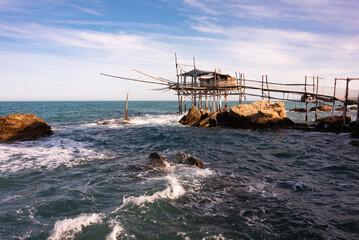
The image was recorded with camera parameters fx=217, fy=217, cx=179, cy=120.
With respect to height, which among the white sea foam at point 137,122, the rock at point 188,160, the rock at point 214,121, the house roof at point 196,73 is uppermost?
the house roof at point 196,73

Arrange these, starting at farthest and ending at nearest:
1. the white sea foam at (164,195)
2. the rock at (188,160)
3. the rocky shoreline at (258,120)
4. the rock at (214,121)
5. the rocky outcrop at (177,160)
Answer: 1. the rock at (214,121)
2. the rocky shoreline at (258,120)
3. the rock at (188,160)
4. the rocky outcrop at (177,160)
5. the white sea foam at (164,195)

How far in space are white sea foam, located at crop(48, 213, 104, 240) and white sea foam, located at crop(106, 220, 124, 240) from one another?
46cm

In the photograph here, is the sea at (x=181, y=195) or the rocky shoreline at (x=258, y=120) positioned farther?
the rocky shoreline at (x=258, y=120)

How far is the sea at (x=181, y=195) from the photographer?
5836mm

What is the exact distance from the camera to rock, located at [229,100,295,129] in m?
23.8

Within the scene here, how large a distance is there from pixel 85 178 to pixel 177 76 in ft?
85.0

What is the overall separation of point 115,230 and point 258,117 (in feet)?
68.9

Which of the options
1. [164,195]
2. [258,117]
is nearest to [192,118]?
[258,117]

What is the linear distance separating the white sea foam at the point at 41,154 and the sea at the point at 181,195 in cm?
6

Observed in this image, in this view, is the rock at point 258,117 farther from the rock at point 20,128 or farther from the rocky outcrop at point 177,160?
the rock at point 20,128

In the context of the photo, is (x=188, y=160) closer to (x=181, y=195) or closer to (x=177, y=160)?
(x=177, y=160)

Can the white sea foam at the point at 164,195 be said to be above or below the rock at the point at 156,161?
below

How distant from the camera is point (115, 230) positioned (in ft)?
19.0

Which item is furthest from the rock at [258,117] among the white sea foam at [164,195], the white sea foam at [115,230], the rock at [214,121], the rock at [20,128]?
the white sea foam at [115,230]
